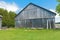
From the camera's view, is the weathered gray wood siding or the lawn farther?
the weathered gray wood siding

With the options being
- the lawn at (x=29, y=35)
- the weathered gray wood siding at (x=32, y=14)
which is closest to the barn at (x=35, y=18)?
the weathered gray wood siding at (x=32, y=14)

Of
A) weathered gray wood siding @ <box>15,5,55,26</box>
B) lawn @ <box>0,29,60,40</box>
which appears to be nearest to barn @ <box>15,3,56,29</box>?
weathered gray wood siding @ <box>15,5,55,26</box>

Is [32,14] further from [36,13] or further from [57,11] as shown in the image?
[57,11]

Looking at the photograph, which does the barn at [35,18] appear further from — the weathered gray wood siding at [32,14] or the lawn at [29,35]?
the lawn at [29,35]

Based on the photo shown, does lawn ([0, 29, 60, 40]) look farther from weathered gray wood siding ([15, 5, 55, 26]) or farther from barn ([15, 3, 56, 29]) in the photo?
weathered gray wood siding ([15, 5, 55, 26])

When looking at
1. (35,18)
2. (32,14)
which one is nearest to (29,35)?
(35,18)

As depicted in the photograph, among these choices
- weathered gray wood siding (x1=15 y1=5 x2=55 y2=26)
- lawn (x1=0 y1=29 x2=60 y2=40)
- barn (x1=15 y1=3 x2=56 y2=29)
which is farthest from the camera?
weathered gray wood siding (x1=15 y1=5 x2=55 y2=26)

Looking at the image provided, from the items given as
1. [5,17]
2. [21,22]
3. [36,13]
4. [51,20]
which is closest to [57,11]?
[51,20]

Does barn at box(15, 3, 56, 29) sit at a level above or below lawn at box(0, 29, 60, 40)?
above

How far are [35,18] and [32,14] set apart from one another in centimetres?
146

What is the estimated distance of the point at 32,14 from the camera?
4841cm

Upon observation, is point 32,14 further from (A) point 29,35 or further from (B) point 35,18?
(A) point 29,35

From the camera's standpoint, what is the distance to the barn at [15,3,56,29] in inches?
1778

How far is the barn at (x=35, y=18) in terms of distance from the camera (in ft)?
148
